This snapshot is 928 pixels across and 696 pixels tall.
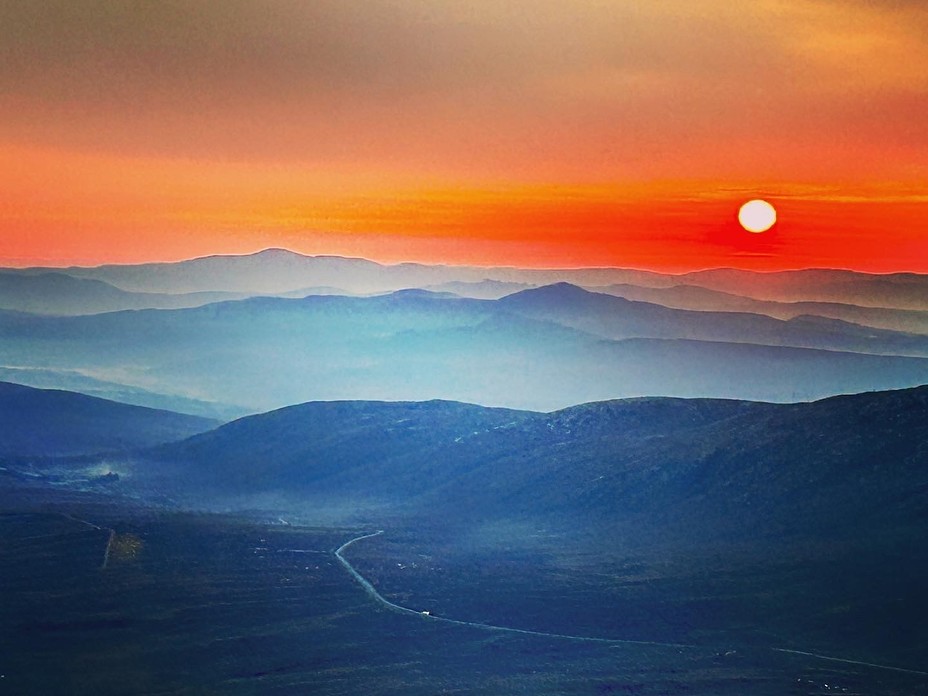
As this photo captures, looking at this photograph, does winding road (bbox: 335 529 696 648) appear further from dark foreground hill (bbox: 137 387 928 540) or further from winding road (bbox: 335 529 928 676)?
dark foreground hill (bbox: 137 387 928 540)

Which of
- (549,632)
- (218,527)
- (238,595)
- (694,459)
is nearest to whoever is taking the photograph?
(549,632)

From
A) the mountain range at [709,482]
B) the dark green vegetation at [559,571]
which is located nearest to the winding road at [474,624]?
the dark green vegetation at [559,571]

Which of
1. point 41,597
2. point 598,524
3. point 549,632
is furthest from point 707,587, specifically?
point 41,597

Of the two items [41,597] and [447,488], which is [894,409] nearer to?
[447,488]

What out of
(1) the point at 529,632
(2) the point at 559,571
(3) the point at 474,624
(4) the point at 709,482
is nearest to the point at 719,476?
(4) the point at 709,482

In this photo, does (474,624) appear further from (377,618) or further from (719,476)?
(719,476)

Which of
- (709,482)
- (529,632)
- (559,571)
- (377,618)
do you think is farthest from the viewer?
(709,482)

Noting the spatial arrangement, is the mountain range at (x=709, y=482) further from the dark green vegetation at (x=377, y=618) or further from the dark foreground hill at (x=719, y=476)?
the dark green vegetation at (x=377, y=618)

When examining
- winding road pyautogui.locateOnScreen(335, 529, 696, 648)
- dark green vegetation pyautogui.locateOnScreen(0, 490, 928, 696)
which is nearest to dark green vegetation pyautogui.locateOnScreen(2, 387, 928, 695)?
dark green vegetation pyautogui.locateOnScreen(0, 490, 928, 696)
